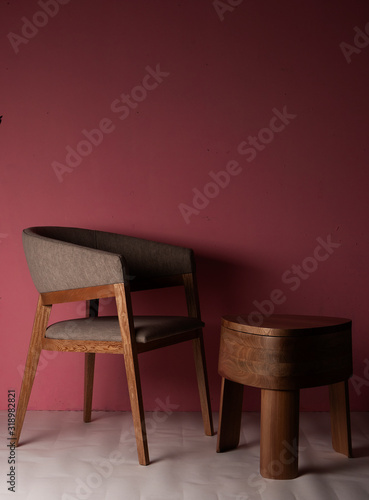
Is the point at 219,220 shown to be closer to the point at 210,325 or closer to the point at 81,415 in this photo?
the point at 210,325

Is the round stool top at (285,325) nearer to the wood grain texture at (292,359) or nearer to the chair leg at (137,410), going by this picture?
the wood grain texture at (292,359)

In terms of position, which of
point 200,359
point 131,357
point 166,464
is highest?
point 131,357

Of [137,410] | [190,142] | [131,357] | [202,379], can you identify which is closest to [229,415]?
[202,379]

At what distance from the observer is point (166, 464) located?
2.02 m

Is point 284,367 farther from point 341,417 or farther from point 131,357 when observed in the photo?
point 131,357

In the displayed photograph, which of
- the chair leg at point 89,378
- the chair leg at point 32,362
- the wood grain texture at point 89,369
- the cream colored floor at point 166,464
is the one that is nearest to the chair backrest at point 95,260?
the chair leg at point 32,362

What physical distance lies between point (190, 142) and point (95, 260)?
94 cm

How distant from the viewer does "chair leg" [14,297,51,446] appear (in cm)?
219

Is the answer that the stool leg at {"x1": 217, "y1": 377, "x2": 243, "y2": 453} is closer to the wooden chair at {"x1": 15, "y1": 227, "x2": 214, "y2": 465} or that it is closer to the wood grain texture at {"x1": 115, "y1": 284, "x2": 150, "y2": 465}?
the wooden chair at {"x1": 15, "y1": 227, "x2": 214, "y2": 465}

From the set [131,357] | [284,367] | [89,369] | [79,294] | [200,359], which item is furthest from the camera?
[89,369]

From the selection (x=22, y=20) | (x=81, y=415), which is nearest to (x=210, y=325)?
(x=81, y=415)

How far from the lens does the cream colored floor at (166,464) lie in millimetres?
1776

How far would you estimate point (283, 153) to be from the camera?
2.68 m

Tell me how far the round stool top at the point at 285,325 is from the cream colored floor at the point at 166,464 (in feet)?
1.66
